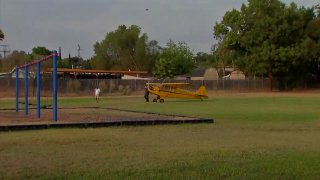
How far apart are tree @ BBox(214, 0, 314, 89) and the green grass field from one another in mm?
56781

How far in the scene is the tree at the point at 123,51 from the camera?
113 metres

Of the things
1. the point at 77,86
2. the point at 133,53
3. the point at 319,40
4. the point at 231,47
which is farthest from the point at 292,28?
the point at 133,53

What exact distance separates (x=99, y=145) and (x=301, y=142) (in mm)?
5321

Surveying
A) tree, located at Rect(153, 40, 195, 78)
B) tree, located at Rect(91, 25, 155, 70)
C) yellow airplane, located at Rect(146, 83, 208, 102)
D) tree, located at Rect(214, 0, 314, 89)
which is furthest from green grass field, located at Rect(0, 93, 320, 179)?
tree, located at Rect(91, 25, 155, 70)

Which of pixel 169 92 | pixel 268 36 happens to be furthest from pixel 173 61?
pixel 169 92

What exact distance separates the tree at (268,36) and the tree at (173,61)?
2181 centimetres

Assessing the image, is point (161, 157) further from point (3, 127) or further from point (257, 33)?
point (257, 33)

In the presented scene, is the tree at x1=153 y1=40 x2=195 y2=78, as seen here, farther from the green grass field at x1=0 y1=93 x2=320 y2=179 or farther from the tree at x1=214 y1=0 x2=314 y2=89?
the green grass field at x1=0 y1=93 x2=320 y2=179

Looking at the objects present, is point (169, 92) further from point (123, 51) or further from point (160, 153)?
point (123, 51)

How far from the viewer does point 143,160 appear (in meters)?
10.8

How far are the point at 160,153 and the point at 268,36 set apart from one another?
214ft

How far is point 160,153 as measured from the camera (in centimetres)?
1199

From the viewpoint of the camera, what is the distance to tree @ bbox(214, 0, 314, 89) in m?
73.9

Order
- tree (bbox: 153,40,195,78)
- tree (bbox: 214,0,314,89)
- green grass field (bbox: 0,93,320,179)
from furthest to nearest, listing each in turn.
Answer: tree (bbox: 153,40,195,78), tree (bbox: 214,0,314,89), green grass field (bbox: 0,93,320,179)
